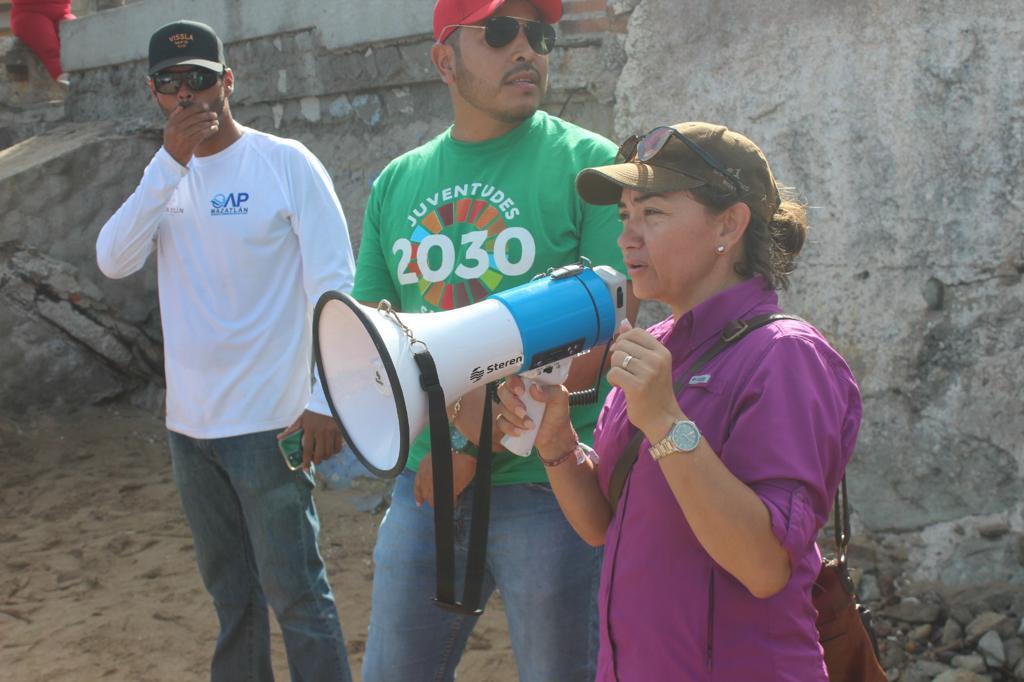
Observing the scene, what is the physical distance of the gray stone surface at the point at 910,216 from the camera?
12.0 feet

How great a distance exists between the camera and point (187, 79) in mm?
3197

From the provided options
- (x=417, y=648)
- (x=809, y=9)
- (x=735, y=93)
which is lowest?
(x=417, y=648)

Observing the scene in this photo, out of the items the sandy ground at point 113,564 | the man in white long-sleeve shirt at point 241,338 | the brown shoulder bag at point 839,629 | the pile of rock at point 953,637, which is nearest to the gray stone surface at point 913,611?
the pile of rock at point 953,637

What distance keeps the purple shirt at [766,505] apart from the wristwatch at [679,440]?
0.07 m

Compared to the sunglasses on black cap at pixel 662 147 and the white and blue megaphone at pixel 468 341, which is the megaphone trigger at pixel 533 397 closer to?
the white and blue megaphone at pixel 468 341

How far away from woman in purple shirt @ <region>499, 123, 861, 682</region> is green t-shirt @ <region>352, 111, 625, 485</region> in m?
0.42

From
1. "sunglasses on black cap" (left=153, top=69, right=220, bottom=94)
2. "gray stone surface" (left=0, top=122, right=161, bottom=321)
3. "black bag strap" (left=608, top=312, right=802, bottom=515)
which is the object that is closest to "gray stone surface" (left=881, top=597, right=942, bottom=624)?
"black bag strap" (left=608, top=312, right=802, bottom=515)

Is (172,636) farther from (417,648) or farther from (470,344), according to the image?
(470,344)

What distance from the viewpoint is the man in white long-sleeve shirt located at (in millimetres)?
2982

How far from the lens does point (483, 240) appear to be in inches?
95.1

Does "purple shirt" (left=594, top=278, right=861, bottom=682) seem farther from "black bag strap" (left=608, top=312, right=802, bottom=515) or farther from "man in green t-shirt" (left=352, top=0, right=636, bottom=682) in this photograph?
"man in green t-shirt" (left=352, top=0, right=636, bottom=682)

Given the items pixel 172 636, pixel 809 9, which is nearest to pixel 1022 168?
pixel 809 9

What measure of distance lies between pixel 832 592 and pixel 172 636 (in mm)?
2996

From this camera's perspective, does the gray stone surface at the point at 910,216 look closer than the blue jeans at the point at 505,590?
No
